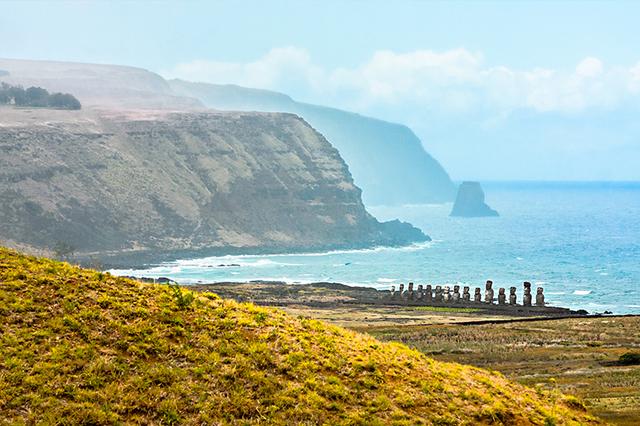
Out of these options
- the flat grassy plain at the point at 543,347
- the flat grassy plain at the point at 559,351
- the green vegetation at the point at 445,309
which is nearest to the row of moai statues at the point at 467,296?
the green vegetation at the point at 445,309

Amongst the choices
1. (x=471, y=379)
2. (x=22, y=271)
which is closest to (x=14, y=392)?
(x=22, y=271)

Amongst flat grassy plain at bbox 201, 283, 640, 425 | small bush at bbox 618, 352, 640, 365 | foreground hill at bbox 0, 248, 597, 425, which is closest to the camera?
foreground hill at bbox 0, 248, 597, 425

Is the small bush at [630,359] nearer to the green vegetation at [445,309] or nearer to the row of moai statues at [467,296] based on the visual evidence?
the green vegetation at [445,309]

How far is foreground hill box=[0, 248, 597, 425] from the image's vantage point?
2248cm

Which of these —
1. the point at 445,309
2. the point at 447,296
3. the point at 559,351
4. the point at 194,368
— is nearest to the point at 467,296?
the point at 447,296

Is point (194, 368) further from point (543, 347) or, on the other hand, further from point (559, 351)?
point (543, 347)

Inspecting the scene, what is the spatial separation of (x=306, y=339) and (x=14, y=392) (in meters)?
7.78

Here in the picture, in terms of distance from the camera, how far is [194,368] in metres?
23.8

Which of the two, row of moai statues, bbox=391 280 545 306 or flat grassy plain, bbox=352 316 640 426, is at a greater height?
flat grassy plain, bbox=352 316 640 426

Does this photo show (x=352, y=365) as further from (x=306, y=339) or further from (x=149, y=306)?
(x=149, y=306)

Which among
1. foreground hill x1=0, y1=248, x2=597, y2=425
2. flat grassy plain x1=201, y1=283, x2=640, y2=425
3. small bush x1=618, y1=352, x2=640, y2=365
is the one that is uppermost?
foreground hill x1=0, y1=248, x2=597, y2=425

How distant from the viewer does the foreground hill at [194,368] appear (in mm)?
22484

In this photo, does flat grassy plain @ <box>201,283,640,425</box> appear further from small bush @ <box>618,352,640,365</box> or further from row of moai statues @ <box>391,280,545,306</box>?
row of moai statues @ <box>391,280,545,306</box>

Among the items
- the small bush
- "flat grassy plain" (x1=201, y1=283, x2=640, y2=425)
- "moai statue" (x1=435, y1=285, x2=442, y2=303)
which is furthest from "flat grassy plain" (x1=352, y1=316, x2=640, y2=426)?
"moai statue" (x1=435, y1=285, x2=442, y2=303)
